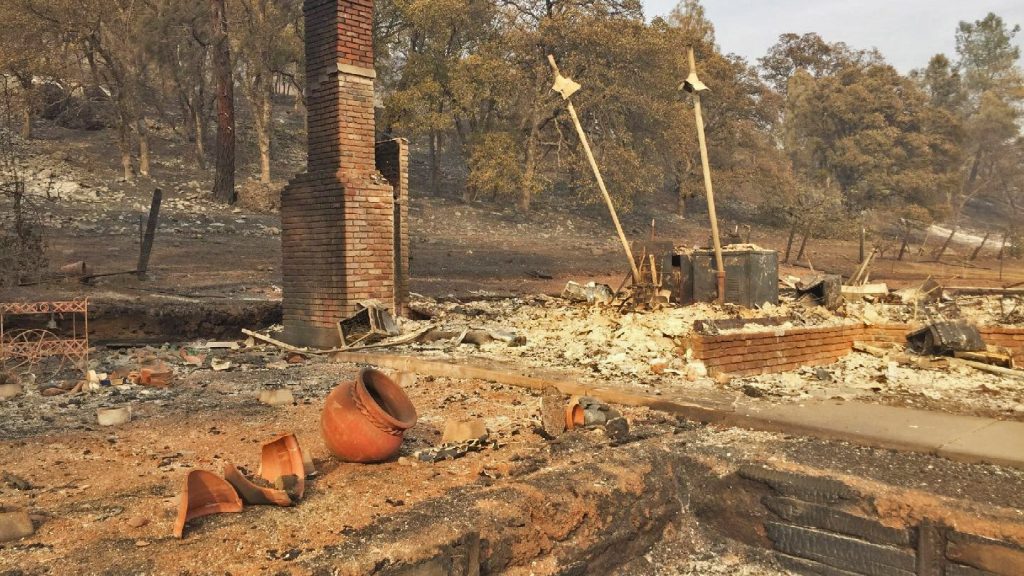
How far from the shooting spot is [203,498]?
315cm

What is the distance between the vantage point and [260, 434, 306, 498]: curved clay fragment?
3584mm

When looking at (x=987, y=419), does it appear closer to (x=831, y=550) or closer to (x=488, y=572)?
(x=831, y=550)

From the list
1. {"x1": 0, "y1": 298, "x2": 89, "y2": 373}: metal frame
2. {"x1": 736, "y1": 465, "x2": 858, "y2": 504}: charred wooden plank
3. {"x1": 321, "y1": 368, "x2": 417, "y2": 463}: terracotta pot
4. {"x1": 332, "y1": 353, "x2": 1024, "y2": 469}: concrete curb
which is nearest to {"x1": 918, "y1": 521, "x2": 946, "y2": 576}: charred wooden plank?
{"x1": 736, "y1": 465, "x2": 858, "y2": 504}: charred wooden plank

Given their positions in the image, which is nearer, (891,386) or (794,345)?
(891,386)

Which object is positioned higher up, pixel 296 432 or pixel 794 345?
pixel 794 345

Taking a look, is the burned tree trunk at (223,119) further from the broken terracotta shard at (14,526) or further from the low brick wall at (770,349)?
the broken terracotta shard at (14,526)

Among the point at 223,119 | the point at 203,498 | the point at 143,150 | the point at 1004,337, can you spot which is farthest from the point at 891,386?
the point at 143,150

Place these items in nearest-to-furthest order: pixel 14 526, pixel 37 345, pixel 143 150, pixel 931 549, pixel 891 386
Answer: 1. pixel 14 526
2. pixel 931 549
3. pixel 891 386
4. pixel 37 345
5. pixel 143 150

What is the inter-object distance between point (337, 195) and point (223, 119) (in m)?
15.6

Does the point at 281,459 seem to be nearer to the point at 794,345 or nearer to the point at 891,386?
the point at 794,345

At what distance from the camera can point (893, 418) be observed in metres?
4.98

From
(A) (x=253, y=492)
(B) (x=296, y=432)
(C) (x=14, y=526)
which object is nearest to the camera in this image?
(C) (x=14, y=526)

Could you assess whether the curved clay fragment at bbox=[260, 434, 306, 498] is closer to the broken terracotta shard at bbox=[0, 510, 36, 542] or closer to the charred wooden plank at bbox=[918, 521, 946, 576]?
the broken terracotta shard at bbox=[0, 510, 36, 542]

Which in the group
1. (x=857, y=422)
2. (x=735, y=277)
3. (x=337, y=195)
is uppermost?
(x=337, y=195)
